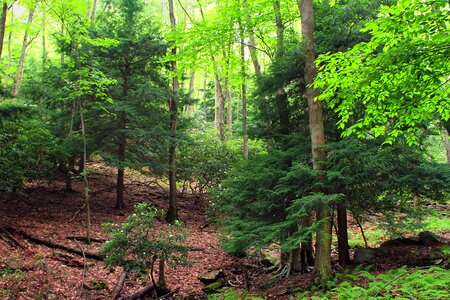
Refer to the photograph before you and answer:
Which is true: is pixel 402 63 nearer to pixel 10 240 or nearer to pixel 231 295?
pixel 231 295

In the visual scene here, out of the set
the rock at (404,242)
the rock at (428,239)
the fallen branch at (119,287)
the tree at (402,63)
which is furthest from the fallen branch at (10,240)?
the rock at (428,239)

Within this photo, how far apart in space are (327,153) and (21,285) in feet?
24.4

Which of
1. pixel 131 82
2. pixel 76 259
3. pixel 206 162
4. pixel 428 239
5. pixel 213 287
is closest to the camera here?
pixel 428 239

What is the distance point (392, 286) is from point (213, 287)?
4527 millimetres

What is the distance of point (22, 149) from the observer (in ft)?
31.7

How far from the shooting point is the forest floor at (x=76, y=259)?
720 cm

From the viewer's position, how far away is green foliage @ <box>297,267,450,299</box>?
17.0 feet

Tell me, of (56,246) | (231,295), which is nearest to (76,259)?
(56,246)

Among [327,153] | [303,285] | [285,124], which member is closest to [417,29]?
[327,153]

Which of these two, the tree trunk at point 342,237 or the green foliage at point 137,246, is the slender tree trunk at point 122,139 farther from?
the tree trunk at point 342,237

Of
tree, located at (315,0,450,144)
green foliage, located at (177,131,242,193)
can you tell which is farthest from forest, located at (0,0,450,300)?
green foliage, located at (177,131,242,193)

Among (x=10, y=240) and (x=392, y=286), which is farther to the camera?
(x=10, y=240)

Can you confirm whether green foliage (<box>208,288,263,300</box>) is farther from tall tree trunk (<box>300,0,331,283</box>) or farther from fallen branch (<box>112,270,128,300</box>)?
fallen branch (<box>112,270,128,300</box>)

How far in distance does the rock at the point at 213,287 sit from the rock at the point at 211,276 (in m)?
0.32
